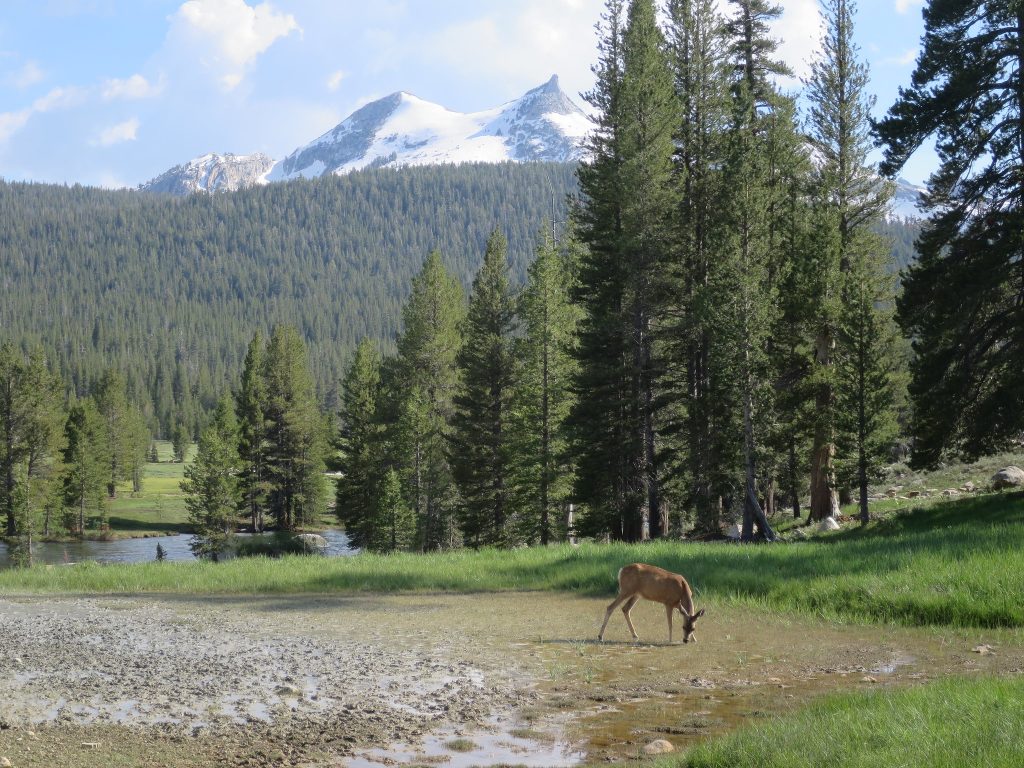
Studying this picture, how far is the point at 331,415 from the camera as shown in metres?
84.0

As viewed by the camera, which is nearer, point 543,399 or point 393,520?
point 543,399

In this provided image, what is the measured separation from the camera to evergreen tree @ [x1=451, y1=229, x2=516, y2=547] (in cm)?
4100

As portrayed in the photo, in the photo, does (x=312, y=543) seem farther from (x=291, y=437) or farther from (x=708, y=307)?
(x=708, y=307)

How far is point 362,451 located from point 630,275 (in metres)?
29.8

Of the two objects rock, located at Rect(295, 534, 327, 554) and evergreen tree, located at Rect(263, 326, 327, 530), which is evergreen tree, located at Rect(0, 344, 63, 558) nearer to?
evergreen tree, located at Rect(263, 326, 327, 530)

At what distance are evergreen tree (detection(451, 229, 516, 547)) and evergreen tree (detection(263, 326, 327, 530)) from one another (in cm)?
2941

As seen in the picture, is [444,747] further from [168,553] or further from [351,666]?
[168,553]

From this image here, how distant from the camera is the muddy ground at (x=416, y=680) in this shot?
812 centimetres

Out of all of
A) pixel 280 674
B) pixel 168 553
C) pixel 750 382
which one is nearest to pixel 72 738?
pixel 280 674

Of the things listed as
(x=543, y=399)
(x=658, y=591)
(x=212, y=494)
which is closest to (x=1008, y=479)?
(x=543, y=399)

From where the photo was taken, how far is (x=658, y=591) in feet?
43.6

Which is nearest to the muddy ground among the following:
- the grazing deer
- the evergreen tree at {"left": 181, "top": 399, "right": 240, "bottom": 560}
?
the grazing deer

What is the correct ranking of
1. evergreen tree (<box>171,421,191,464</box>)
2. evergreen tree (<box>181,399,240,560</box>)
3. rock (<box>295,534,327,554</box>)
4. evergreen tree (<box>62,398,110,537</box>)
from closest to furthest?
evergreen tree (<box>181,399,240,560</box>), rock (<box>295,534,327,554</box>), evergreen tree (<box>62,398,110,537</box>), evergreen tree (<box>171,421,191,464</box>)

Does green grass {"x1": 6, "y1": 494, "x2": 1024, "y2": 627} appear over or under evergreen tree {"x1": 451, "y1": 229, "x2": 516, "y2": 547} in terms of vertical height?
under
